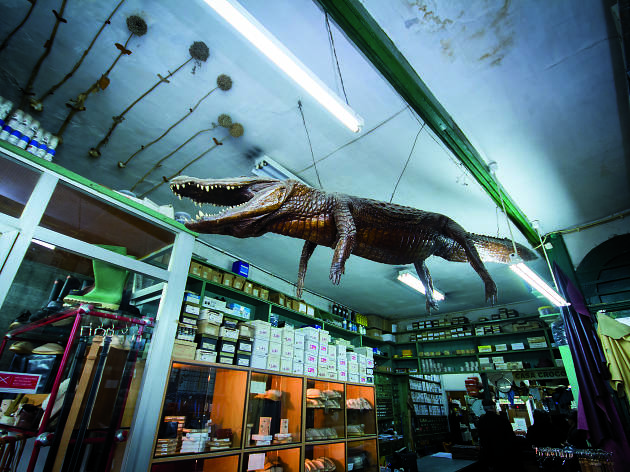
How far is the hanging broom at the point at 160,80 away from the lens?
237 cm

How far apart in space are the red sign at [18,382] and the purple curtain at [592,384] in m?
4.82

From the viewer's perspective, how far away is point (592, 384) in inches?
133

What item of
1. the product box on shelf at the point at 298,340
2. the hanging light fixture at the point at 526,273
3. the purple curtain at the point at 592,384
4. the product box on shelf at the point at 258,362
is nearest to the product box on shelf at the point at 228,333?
the product box on shelf at the point at 258,362

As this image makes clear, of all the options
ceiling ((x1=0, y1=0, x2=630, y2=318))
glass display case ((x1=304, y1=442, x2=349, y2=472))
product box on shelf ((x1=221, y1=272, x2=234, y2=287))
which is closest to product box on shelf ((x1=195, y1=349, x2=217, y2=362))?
product box on shelf ((x1=221, y1=272, x2=234, y2=287))

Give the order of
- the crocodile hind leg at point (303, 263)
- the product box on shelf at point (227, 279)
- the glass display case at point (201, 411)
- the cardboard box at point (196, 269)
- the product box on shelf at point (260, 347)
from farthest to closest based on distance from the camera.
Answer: the product box on shelf at point (227, 279) → the cardboard box at point (196, 269) → the product box on shelf at point (260, 347) → the glass display case at point (201, 411) → the crocodile hind leg at point (303, 263)

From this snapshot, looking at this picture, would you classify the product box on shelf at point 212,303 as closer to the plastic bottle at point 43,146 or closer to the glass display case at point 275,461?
the glass display case at point 275,461

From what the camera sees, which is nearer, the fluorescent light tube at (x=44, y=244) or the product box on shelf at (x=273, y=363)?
the fluorescent light tube at (x=44, y=244)

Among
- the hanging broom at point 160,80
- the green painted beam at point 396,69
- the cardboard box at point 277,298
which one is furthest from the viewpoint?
the cardboard box at point 277,298

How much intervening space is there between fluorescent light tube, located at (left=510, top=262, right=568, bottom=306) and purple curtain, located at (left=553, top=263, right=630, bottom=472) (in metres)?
0.23

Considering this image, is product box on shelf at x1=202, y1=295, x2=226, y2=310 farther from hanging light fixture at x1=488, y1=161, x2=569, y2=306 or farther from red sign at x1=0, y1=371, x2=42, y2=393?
hanging light fixture at x1=488, y1=161, x2=569, y2=306

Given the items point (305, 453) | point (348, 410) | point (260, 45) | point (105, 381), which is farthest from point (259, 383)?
point (260, 45)

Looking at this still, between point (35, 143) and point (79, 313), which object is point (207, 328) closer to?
point (79, 313)

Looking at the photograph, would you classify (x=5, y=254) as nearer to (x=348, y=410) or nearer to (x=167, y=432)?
(x=167, y=432)

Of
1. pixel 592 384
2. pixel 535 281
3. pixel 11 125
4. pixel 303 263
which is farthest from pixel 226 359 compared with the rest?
pixel 592 384
